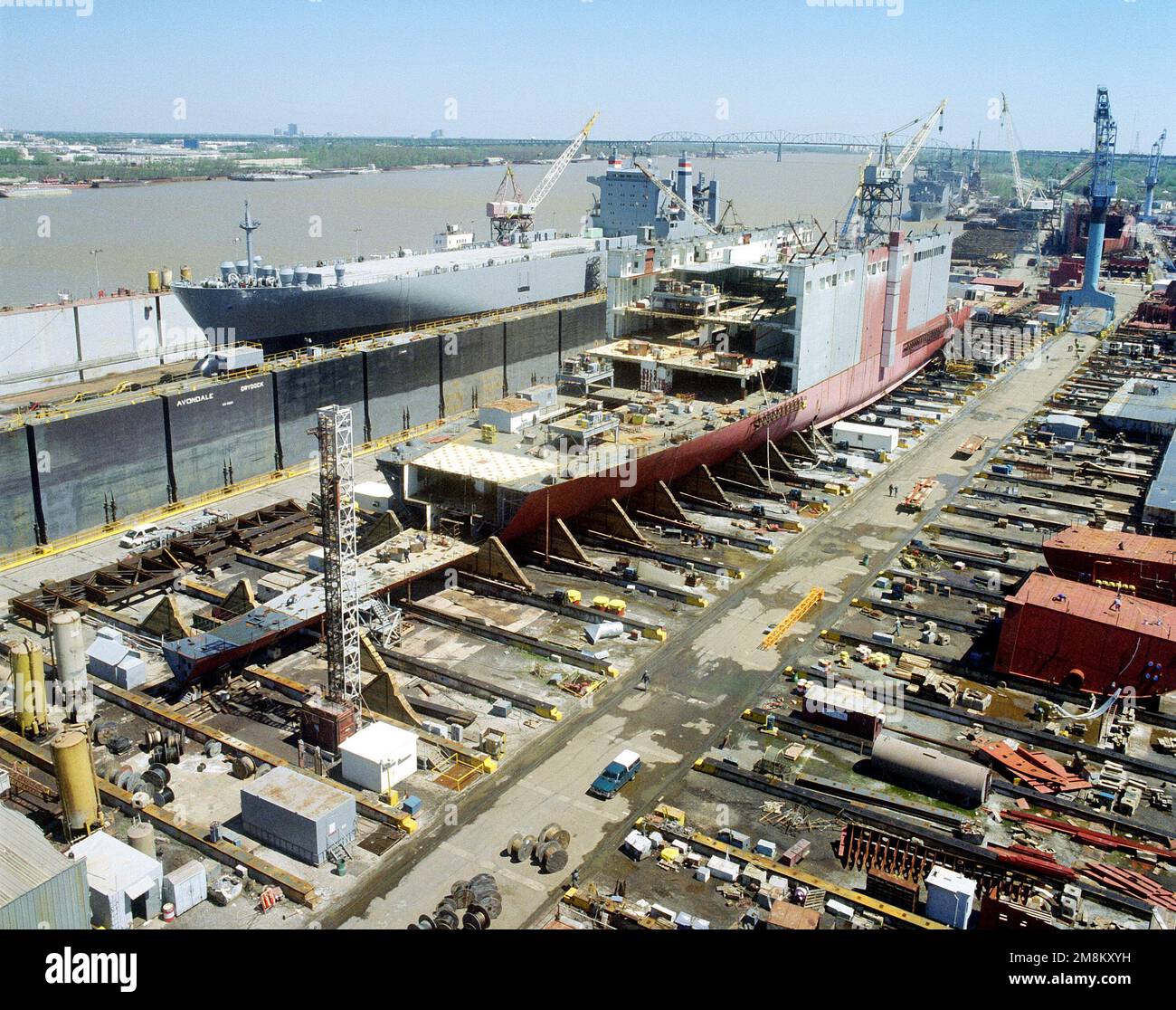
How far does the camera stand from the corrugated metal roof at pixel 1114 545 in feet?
96.4

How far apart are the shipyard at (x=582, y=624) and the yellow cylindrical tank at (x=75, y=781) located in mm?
56

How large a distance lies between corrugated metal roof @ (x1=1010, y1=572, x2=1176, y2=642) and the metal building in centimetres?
2156

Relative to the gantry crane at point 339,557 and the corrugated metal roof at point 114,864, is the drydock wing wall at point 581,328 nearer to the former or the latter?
the gantry crane at point 339,557

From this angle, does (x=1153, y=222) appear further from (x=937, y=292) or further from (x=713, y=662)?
(x=713, y=662)

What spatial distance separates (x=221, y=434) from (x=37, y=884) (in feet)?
84.8

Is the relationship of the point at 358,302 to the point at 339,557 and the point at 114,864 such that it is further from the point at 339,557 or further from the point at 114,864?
the point at 114,864

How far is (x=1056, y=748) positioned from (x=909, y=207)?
13212 centimetres

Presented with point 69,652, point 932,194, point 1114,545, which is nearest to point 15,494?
point 69,652

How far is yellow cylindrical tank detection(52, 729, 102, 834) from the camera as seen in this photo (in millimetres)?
18219

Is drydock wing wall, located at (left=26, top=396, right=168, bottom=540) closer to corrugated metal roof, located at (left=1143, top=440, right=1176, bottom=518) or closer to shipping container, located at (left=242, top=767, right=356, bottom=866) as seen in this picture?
shipping container, located at (left=242, top=767, right=356, bottom=866)

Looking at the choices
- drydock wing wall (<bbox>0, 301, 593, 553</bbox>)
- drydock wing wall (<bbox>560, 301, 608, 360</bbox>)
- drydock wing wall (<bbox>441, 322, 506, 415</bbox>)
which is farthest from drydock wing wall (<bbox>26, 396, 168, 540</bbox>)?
drydock wing wall (<bbox>560, 301, 608, 360</bbox>)

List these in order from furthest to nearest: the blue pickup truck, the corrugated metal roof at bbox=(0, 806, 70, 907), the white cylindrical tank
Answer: the white cylindrical tank
the blue pickup truck
the corrugated metal roof at bbox=(0, 806, 70, 907)

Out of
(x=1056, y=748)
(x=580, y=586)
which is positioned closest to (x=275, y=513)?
(x=580, y=586)

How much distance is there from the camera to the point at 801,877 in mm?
17828
